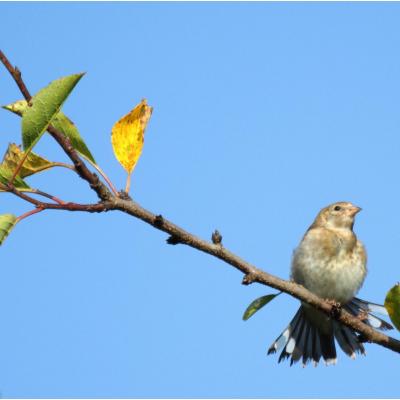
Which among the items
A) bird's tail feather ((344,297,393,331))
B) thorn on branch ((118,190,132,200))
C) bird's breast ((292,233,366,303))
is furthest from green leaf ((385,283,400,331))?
bird's breast ((292,233,366,303))

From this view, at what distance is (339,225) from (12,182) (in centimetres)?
578

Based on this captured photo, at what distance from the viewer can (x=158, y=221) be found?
262cm

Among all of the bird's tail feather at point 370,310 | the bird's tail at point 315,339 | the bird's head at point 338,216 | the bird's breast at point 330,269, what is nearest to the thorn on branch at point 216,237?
the bird's tail feather at point 370,310

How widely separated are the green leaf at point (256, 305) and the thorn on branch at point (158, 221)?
117 cm

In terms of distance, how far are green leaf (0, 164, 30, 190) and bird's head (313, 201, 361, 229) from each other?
18.5 feet

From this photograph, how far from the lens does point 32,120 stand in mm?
2492

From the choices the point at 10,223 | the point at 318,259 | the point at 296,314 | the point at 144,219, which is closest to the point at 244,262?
the point at 144,219

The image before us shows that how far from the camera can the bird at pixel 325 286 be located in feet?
22.8

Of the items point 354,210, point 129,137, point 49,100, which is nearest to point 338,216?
point 354,210

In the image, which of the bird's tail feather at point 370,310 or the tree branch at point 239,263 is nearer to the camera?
the tree branch at point 239,263

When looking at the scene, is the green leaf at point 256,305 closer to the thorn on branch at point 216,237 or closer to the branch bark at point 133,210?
the branch bark at point 133,210

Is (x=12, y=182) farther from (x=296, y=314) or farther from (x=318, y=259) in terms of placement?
(x=296, y=314)

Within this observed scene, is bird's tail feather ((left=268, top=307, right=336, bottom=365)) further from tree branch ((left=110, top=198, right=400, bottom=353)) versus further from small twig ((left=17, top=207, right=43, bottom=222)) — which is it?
small twig ((left=17, top=207, right=43, bottom=222))

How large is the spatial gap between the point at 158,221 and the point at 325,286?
462cm
